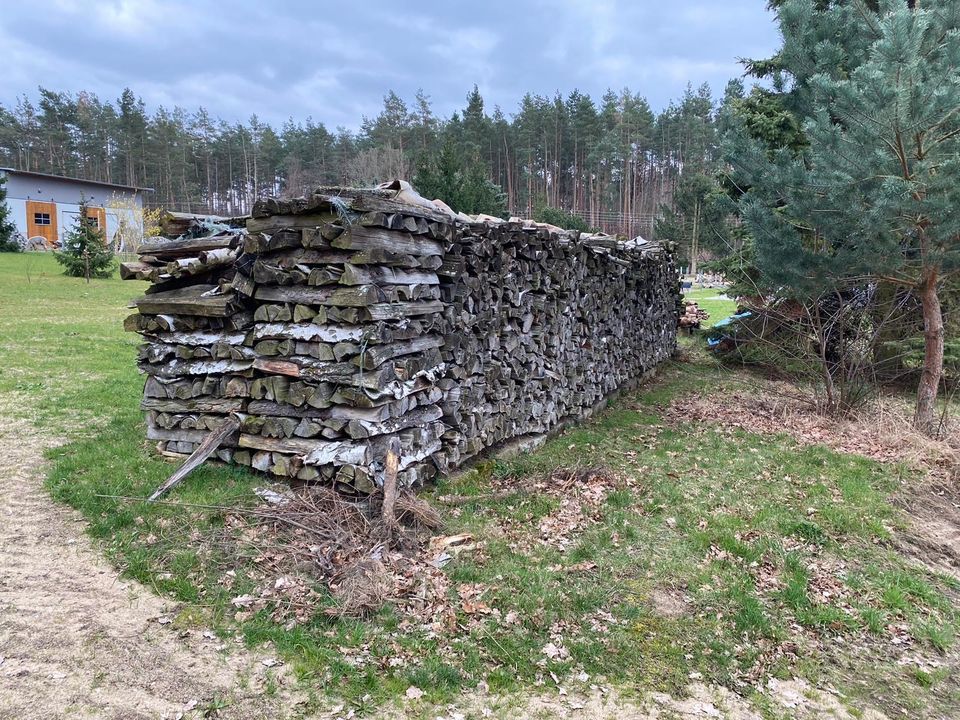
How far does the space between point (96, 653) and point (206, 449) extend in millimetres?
1847

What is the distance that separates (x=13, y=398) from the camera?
717cm

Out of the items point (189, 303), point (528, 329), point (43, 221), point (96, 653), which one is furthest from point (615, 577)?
point (43, 221)

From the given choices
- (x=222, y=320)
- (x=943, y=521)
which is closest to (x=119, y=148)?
(x=222, y=320)

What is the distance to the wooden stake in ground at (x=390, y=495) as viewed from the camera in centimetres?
409

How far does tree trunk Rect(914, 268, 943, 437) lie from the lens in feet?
24.6

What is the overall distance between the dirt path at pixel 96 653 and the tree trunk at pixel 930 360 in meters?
8.17

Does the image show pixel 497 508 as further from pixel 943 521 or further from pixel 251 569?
pixel 943 521

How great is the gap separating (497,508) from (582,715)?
2139 millimetres

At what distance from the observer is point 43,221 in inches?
1457

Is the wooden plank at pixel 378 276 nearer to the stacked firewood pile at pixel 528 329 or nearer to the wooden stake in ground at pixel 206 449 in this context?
the stacked firewood pile at pixel 528 329

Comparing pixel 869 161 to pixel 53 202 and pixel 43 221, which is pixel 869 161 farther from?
pixel 43 221

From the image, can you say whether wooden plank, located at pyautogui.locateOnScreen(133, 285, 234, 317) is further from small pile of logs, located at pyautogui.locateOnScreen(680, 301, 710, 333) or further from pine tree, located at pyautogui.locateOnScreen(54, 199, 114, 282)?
pine tree, located at pyautogui.locateOnScreen(54, 199, 114, 282)

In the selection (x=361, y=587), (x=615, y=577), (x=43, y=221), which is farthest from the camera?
(x=43, y=221)

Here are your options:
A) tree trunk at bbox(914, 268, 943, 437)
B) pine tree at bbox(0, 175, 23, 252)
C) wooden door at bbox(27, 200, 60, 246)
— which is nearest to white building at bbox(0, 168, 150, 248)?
wooden door at bbox(27, 200, 60, 246)
